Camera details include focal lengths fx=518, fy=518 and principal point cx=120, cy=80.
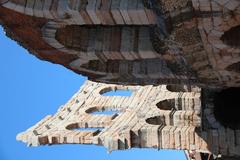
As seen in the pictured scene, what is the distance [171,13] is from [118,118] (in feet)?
32.7

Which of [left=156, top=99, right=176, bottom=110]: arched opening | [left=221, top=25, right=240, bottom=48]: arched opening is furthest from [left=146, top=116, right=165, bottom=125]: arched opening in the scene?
[left=221, top=25, right=240, bottom=48]: arched opening

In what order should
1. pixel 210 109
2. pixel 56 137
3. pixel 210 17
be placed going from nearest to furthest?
pixel 210 17 < pixel 210 109 < pixel 56 137

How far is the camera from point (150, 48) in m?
9.84

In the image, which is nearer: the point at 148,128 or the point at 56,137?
the point at 148,128

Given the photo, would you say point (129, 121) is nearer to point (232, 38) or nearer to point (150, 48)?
point (150, 48)

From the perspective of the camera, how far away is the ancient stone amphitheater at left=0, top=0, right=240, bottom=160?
8797mm

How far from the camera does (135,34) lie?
10164 millimetres

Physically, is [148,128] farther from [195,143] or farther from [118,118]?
[118,118]

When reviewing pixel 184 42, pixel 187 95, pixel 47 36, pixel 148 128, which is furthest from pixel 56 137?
pixel 184 42

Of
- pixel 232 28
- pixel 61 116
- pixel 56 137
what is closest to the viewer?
pixel 232 28

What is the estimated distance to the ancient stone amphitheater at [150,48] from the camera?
8797 mm

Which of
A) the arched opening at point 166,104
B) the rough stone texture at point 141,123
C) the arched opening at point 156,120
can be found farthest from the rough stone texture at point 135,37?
the arched opening at point 166,104

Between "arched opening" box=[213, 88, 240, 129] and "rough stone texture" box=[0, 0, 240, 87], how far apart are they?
10.1 feet

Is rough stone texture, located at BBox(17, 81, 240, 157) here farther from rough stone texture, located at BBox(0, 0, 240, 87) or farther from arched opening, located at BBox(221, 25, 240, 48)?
arched opening, located at BBox(221, 25, 240, 48)
